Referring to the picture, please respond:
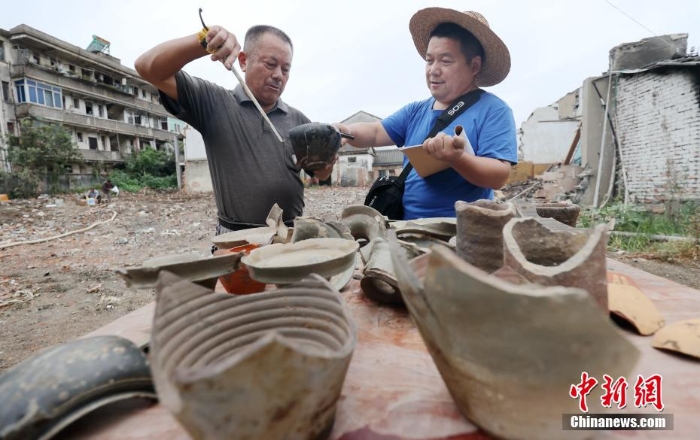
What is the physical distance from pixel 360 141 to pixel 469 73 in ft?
3.24

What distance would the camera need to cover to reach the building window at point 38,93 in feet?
69.8

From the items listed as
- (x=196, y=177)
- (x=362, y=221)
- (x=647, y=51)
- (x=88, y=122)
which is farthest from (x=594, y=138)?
(x=88, y=122)

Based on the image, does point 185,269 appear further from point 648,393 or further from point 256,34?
point 256,34

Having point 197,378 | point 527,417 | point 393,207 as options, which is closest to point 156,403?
point 197,378

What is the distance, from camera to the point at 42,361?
0.85 m

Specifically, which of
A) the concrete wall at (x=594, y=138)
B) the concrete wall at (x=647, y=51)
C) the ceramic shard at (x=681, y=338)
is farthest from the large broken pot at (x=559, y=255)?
the concrete wall at (x=647, y=51)

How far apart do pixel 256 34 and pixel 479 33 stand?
156cm

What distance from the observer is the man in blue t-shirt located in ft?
7.61

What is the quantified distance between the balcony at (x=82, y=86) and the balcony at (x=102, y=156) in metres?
4.06

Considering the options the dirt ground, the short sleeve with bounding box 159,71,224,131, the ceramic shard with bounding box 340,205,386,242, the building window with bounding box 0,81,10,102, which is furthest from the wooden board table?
the building window with bounding box 0,81,10,102

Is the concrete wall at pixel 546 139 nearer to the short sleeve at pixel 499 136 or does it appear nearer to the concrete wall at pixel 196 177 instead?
the concrete wall at pixel 196 177

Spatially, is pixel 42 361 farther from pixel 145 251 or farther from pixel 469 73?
pixel 145 251

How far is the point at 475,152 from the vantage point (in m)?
2.43

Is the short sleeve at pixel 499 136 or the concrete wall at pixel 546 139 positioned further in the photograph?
the concrete wall at pixel 546 139
